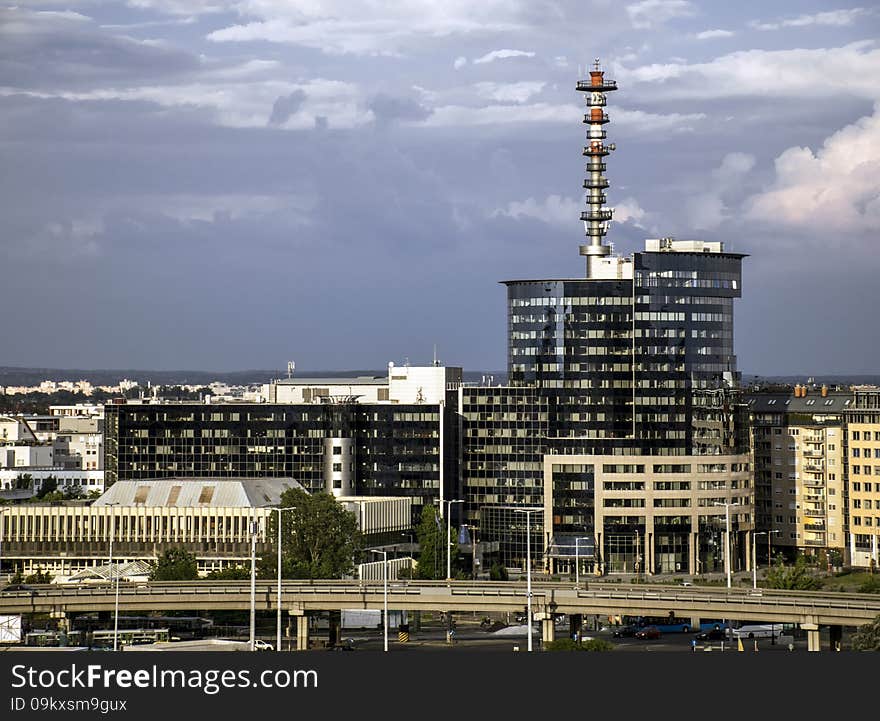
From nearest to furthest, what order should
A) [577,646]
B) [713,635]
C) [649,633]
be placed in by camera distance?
[577,646]
[649,633]
[713,635]

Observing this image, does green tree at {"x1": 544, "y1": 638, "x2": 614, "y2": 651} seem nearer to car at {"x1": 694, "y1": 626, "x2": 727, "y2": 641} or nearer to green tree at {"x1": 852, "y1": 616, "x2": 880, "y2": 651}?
green tree at {"x1": 852, "y1": 616, "x2": 880, "y2": 651}

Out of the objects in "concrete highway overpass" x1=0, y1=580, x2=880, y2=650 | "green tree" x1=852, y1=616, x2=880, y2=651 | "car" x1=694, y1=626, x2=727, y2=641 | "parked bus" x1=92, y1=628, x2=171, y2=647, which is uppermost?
Answer: "concrete highway overpass" x1=0, y1=580, x2=880, y2=650

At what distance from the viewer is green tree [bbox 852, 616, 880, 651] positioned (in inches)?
5678

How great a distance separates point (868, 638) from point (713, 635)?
41814 mm

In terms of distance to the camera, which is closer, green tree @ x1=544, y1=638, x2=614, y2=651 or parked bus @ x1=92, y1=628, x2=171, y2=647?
green tree @ x1=544, y1=638, x2=614, y2=651

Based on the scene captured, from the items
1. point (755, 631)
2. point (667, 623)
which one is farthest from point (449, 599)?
point (667, 623)

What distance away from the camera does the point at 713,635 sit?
18700cm

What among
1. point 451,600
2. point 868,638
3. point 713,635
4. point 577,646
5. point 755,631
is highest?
point 451,600

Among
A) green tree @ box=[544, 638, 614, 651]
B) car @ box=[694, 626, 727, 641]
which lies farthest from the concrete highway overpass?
car @ box=[694, 626, 727, 641]

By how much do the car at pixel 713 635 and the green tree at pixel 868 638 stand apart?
36.7 m

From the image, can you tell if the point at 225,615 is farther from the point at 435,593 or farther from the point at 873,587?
the point at 873,587

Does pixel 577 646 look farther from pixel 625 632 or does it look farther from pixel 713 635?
pixel 713 635

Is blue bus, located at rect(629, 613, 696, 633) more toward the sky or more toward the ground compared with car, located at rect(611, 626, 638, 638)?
more toward the sky

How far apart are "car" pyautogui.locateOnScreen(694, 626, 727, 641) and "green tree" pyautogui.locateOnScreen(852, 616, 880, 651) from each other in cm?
3671
